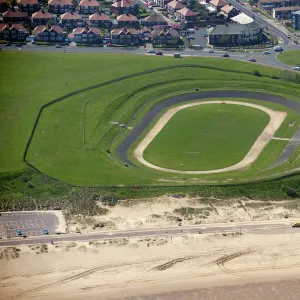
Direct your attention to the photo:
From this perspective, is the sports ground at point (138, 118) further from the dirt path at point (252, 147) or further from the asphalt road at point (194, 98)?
the dirt path at point (252, 147)

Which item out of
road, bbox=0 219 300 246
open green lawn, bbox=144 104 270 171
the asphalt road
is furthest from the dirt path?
road, bbox=0 219 300 246

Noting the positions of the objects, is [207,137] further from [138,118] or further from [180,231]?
[180,231]

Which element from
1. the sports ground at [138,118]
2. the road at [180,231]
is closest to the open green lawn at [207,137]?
the sports ground at [138,118]

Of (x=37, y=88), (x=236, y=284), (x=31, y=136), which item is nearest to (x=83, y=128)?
(x=31, y=136)

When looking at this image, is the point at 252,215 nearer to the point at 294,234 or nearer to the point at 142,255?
the point at 294,234

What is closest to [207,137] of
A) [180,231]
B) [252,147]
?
[252,147]
